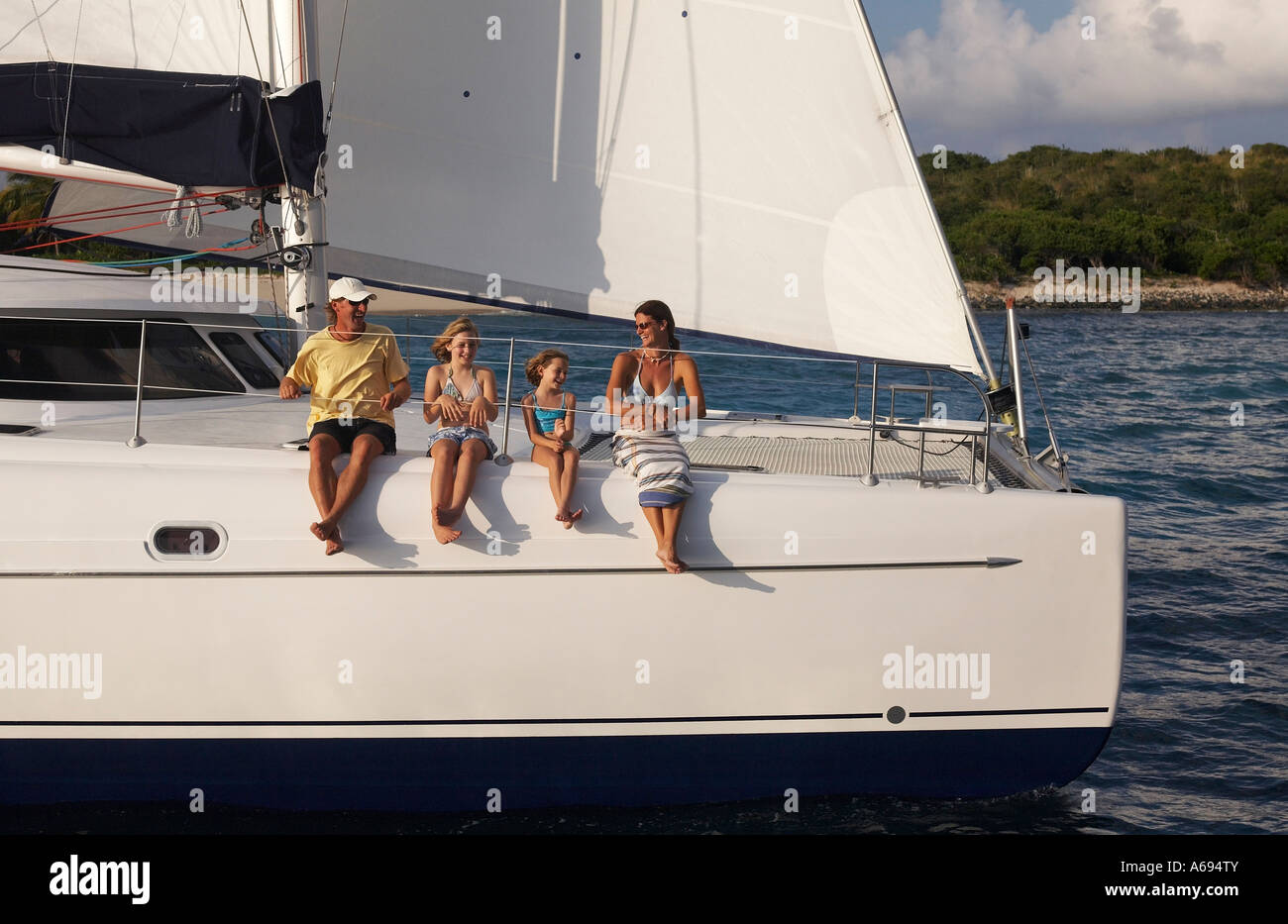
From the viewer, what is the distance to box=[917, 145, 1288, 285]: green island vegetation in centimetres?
5000

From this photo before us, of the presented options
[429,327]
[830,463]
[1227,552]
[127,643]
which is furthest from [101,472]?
[429,327]

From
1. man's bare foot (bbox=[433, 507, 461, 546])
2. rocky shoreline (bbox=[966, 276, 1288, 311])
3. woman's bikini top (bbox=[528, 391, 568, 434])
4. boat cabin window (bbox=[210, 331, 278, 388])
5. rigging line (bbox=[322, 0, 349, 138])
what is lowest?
man's bare foot (bbox=[433, 507, 461, 546])

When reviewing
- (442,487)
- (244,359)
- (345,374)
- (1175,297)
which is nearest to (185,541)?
(345,374)

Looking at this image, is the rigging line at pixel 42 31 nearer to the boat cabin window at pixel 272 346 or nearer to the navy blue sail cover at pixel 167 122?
the navy blue sail cover at pixel 167 122

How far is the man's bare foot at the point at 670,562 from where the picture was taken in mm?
4852

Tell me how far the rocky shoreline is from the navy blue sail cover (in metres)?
42.6

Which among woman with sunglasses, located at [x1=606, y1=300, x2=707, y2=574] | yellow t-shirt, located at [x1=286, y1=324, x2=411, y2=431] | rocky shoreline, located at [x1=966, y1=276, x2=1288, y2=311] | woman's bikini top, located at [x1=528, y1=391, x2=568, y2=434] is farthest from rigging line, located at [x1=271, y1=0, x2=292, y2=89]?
rocky shoreline, located at [x1=966, y1=276, x2=1288, y2=311]

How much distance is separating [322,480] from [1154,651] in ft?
18.6

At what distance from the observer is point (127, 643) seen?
16.0ft

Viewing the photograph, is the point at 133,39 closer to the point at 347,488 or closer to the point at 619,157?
the point at 619,157

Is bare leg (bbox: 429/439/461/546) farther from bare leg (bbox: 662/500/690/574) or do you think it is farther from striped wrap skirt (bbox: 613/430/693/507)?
bare leg (bbox: 662/500/690/574)

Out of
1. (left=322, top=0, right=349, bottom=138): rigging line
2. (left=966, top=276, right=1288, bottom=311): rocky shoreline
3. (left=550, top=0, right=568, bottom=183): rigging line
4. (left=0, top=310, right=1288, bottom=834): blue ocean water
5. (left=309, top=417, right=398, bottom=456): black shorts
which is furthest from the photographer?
(left=966, top=276, right=1288, bottom=311): rocky shoreline

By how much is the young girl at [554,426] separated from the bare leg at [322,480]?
31.7 inches

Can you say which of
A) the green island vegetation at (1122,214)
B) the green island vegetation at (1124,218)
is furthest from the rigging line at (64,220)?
the green island vegetation at (1122,214)
